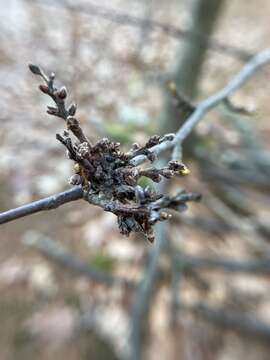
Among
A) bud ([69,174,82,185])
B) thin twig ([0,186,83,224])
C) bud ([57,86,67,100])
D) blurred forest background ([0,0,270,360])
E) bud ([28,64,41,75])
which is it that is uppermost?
blurred forest background ([0,0,270,360])

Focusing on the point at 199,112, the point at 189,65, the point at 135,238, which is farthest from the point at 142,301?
the point at 199,112

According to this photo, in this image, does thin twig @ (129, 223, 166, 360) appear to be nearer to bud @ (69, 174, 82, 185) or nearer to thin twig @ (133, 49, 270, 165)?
thin twig @ (133, 49, 270, 165)

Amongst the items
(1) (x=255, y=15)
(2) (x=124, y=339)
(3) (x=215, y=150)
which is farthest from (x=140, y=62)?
(1) (x=255, y=15)

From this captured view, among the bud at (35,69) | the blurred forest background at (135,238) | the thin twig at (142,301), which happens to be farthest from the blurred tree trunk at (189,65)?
the bud at (35,69)

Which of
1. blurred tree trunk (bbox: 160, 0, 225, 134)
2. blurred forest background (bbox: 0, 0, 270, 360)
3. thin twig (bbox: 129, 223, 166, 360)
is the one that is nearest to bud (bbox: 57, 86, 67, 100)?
blurred forest background (bbox: 0, 0, 270, 360)

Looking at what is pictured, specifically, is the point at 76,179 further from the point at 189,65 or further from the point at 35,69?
the point at 189,65

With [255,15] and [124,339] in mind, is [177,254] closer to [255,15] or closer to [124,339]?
[124,339]

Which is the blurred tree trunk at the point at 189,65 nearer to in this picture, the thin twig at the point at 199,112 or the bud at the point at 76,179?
the thin twig at the point at 199,112
